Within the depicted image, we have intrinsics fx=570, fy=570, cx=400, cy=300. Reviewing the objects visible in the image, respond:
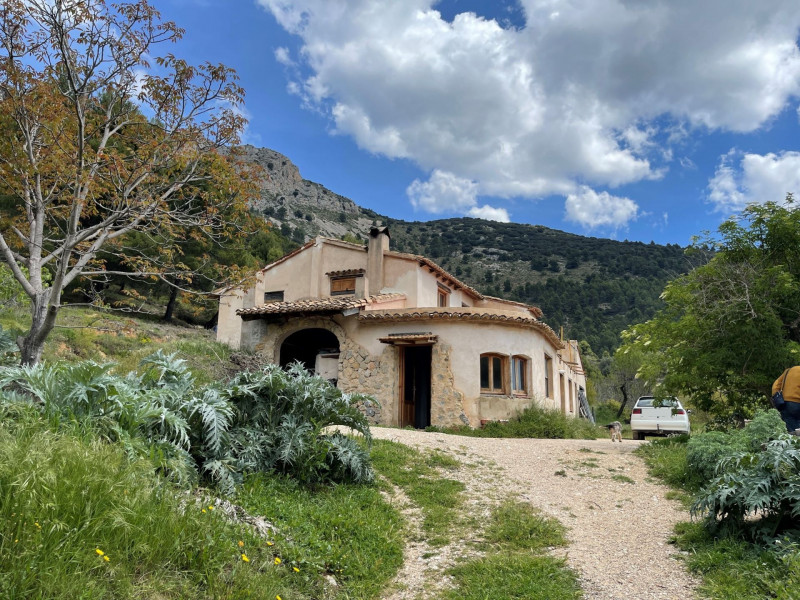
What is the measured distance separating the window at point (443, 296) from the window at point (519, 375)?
5206mm

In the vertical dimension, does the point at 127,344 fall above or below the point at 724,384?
above

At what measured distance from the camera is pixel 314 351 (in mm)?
21484

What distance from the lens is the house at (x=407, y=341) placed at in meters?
16.1

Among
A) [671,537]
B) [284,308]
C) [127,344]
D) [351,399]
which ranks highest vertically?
[284,308]

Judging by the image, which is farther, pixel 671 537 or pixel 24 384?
pixel 671 537

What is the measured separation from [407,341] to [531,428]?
4172 millimetres

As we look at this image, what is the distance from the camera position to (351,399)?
6883 millimetres

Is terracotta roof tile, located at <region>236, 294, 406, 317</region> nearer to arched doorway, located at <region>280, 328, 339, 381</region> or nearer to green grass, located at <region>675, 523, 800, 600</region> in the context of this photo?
arched doorway, located at <region>280, 328, 339, 381</region>

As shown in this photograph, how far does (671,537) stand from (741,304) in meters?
6.67

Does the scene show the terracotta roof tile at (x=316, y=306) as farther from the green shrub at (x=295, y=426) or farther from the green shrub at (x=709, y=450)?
the green shrub at (x=709, y=450)

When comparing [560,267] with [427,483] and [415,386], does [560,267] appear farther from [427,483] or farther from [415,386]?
[427,483]

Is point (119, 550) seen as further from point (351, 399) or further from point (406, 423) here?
point (406, 423)

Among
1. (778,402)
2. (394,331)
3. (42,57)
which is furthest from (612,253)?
(42,57)

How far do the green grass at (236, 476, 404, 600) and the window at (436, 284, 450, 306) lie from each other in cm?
1542
